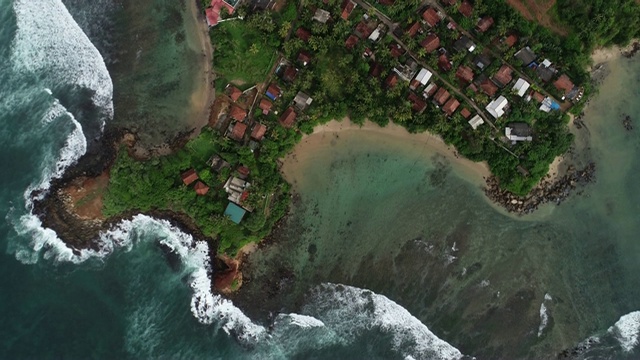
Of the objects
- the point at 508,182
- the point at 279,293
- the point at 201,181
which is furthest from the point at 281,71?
the point at 508,182

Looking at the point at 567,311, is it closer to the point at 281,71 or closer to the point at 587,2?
the point at 587,2

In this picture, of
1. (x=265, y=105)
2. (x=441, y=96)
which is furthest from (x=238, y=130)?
(x=441, y=96)

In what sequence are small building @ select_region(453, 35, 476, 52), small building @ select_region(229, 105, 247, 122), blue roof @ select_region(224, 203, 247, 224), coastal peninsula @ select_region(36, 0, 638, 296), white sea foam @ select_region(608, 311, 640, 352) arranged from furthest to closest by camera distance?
white sea foam @ select_region(608, 311, 640, 352) → small building @ select_region(453, 35, 476, 52) → small building @ select_region(229, 105, 247, 122) → coastal peninsula @ select_region(36, 0, 638, 296) → blue roof @ select_region(224, 203, 247, 224)

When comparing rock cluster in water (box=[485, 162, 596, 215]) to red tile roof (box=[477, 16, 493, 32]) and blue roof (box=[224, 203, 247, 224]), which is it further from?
blue roof (box=[224, 203, 247, 224])

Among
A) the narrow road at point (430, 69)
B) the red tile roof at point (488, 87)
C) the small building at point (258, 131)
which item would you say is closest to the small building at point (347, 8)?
the narrow road at point (430, 69)

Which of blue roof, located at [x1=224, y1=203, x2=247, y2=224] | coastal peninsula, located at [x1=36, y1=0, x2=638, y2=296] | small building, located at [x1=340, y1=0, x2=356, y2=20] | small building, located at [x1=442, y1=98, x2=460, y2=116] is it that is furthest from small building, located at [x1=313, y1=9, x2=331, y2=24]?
blue roof, located at [x1=224, y1=203, x2=247, y2=224]

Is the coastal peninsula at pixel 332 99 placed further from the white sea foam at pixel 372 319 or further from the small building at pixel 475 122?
the white sea foam at pixel 372 319

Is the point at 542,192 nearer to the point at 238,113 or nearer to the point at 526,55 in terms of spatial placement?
the point at 526,55
